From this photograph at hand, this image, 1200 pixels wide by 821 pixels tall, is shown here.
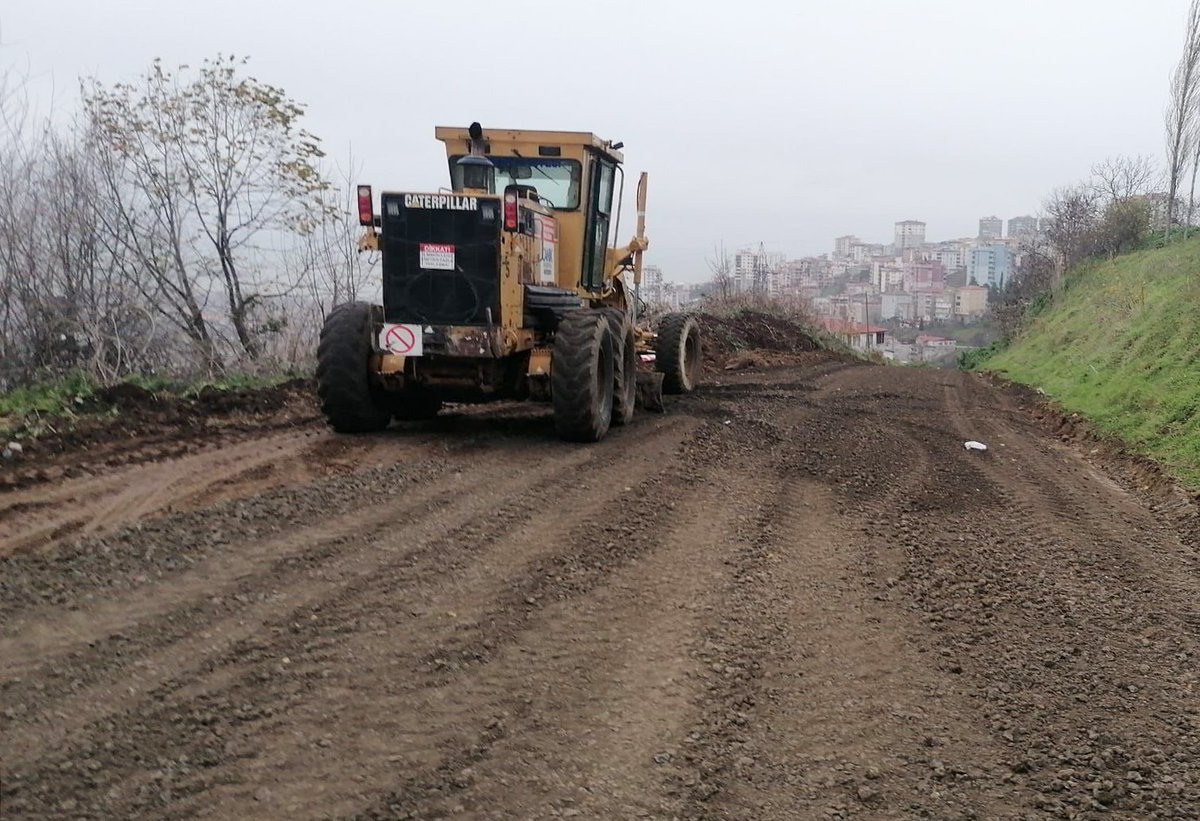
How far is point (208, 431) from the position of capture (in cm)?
849

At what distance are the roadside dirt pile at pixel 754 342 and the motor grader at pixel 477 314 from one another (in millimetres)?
9355

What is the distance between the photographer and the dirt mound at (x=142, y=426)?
7.02 m

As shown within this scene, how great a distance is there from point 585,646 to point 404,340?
446cm

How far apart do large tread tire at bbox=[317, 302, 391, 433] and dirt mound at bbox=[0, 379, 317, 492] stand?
37.6 inches

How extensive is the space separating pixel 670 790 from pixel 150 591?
2.66 meters

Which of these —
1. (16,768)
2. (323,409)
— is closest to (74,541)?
(16,768)

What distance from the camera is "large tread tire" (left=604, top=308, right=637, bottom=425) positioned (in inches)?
345

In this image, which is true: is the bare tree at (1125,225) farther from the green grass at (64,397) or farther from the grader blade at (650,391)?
the green grass at (64,397)

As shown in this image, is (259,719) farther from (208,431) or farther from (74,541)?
(208,431)

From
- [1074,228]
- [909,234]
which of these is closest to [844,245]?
[909,234]

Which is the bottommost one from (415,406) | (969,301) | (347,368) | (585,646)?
(585,646)

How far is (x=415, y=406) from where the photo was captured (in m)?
9.15

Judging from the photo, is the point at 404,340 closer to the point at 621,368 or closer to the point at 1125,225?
the point at 621,368

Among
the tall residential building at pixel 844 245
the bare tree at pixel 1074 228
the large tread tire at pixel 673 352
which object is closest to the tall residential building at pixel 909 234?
the tall residential building at pixel 844 245
